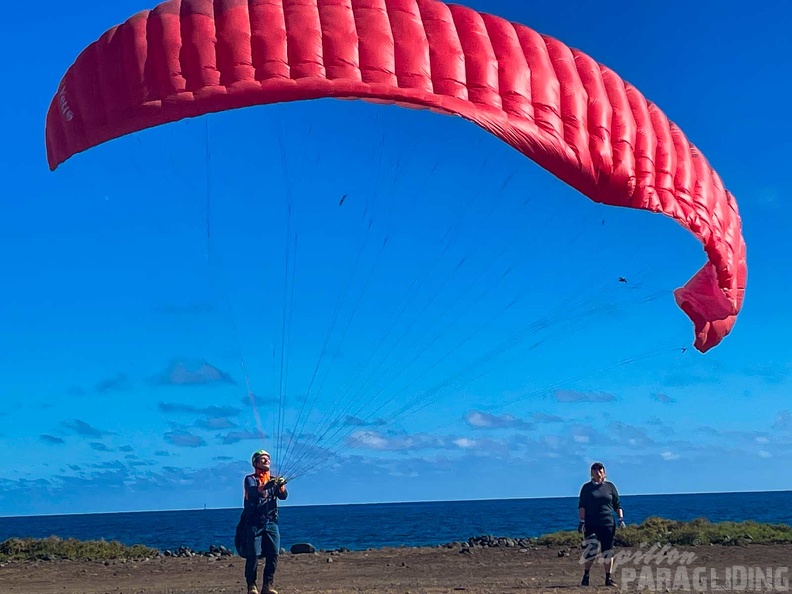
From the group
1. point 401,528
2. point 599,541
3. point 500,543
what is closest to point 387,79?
point 599,541

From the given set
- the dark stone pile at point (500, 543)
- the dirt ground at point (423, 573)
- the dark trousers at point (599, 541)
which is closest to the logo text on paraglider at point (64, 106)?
the dirt ground at point (423, 573)

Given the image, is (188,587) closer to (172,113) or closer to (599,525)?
(599,525)

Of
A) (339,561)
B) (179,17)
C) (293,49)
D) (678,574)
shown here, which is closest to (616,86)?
(293,49)

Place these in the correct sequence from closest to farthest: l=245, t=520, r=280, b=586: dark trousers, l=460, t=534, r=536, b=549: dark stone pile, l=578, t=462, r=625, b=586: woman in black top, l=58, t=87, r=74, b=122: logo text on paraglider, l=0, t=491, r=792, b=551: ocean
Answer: l=245, t=520, r=280, b=586: dark trousers → l=58, t=87, r=74, b=122: logo text on paraglider → l=578, t=462, r=625, b=586: woman in black top → l=460, t=534, r=536, b=549: dark stone pile → l=0, t=491, r=792, b=551: ocean

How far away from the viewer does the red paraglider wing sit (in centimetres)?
827

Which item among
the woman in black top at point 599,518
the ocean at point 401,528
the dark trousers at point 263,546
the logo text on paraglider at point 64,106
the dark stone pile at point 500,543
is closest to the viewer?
the dark trousers at point 263,546

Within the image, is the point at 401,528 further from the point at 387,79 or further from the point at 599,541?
the point at 387,79

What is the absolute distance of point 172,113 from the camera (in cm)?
819

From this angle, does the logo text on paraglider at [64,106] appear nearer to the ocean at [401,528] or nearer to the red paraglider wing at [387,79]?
the red paraglider wing at [387,79]

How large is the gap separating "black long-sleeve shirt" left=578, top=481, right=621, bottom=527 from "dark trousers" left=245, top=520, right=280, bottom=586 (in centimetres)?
333

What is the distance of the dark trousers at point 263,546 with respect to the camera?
322 inches

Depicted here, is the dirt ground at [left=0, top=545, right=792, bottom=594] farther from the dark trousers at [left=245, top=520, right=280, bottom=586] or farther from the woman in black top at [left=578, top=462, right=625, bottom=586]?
the dark trousers at [left=245, top=520, right=280, bottom=586]

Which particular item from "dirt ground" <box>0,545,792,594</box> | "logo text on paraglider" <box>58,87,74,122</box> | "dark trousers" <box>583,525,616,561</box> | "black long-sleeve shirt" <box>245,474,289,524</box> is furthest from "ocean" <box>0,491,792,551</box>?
"logo text on paraglider" <box>58,87,74,122</box>

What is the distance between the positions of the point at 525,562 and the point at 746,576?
9.94ft
